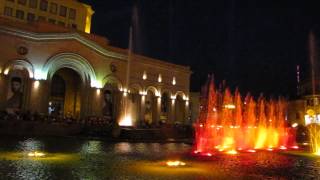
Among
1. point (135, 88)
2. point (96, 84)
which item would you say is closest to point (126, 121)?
point (135, 88)

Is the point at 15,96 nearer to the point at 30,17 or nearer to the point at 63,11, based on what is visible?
the point at 30,17

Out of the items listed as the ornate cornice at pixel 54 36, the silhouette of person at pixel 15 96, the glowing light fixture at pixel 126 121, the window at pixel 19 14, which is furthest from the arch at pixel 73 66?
the window at pixel 19 14

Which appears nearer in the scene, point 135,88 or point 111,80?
point 111,80

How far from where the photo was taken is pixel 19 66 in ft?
128

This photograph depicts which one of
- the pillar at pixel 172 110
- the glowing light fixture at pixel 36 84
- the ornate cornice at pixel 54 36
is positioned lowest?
the pillar at pixel 172 110

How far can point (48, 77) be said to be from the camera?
133 feet

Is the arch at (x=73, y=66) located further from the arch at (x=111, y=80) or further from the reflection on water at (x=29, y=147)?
the reflection on water at (x=29, y=147)

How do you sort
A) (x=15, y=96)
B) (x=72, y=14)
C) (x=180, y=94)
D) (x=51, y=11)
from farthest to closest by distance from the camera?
(x=180, y=94)
(x=72, y=14)
(x=51, y=11)
(x=15, y=96)

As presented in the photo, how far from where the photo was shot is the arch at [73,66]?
1600 inches

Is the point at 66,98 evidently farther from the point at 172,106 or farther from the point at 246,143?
the point at 246,143

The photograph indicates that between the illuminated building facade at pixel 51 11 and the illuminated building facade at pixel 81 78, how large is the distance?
18.7 ft

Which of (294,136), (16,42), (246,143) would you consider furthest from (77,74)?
(294,136)

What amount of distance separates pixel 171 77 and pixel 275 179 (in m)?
43.8

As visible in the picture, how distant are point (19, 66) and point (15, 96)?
11.0ft
